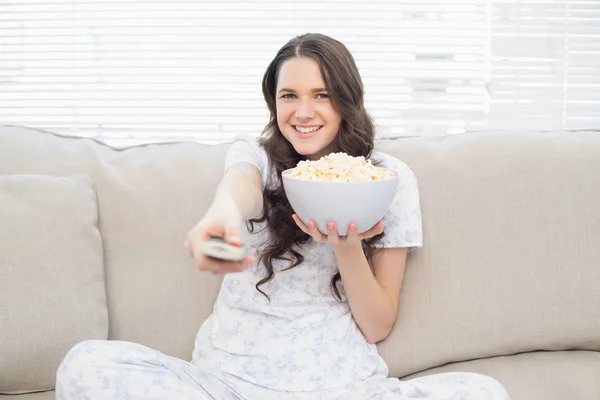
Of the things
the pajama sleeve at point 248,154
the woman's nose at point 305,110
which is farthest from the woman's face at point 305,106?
the pajama sleeve at point 248,154

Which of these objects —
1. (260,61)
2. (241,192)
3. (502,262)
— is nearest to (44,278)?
(241,192)

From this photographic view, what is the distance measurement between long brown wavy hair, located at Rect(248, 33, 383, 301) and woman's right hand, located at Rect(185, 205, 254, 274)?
0.49 meters

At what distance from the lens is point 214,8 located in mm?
2391

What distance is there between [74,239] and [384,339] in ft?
2.56

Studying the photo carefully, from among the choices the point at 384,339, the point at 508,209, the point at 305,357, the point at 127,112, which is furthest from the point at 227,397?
the point at 127,112

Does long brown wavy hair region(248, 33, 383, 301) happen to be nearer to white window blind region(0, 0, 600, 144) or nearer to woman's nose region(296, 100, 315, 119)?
woman's nose region(296, 100, 315, 119)

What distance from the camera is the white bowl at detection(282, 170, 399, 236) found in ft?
3.85

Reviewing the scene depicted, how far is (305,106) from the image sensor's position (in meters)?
1.53

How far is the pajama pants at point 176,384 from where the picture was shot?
1245 millimetres

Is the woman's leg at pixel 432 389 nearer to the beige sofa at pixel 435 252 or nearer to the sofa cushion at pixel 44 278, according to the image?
the beige sofa at pixel 435 252

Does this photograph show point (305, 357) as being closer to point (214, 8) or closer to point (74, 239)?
point (74, 239)

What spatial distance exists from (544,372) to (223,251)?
97cm

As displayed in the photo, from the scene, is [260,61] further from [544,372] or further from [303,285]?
[544,372]

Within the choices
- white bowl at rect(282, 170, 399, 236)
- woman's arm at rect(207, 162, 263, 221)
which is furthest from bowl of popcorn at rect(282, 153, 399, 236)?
woman's arm at rect(207, 162, 263, 221)
